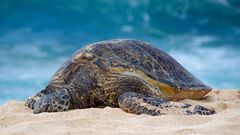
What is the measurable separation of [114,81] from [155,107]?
1.14 m

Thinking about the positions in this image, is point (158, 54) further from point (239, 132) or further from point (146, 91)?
point (239, 132)

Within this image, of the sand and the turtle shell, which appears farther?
the turtle shell

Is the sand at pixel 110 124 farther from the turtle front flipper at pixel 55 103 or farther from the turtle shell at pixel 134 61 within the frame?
the turtle shell at pixel 134 61

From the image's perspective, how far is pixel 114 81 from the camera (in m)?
6.70

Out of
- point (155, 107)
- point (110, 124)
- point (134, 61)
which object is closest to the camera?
point (110, 124)

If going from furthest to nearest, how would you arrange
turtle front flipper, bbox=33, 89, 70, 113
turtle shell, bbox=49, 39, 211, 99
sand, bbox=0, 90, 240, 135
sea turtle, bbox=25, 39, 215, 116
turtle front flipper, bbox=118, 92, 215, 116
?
turtle shell, bbox=49, 39, 211, 99
sea turtle, bbox=25, 39, 215, 116
turtle front flipper, bbox=33, 89, 70, 113
turtle front flipper, bbox=118, 92, 215, 116
sand, bbox=0, 90, 240, 135

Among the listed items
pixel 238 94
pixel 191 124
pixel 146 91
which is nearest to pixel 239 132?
pixel 191 124

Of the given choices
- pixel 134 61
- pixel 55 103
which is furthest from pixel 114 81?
pixel 55 103

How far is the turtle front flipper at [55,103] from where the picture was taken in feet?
20.0

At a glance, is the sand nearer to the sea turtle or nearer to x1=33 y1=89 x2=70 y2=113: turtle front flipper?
x1=33 y1=89 x2=70 y2=113: turtle front flipper

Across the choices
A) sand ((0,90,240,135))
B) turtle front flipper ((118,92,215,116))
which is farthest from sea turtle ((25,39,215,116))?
sand ((0,90,240,135))

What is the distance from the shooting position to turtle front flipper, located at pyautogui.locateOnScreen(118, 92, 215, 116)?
567 cm

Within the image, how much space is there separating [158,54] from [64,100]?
7.02ft

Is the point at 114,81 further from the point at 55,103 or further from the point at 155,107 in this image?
the point at 155,107
